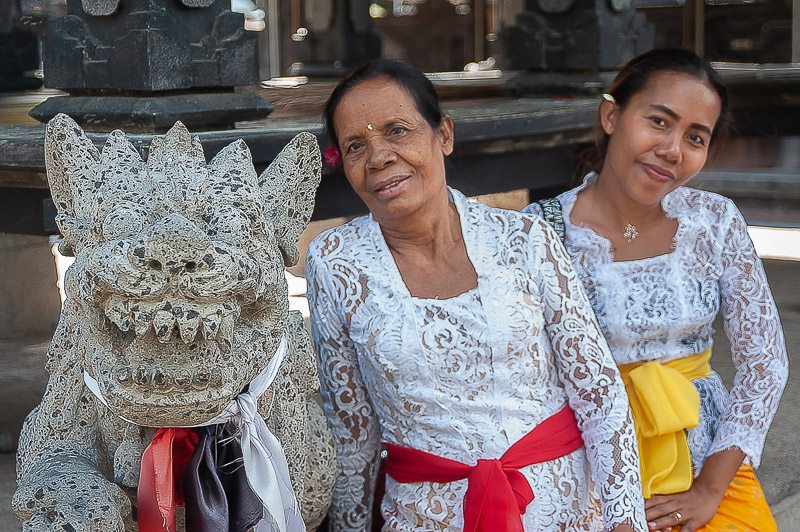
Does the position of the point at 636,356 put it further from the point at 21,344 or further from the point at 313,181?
the point at 21,344

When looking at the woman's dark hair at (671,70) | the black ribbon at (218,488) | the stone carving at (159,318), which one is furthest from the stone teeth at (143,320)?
the woman's dark hair at (671,70)

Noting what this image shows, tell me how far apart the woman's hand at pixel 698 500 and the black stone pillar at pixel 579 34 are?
3347 mm

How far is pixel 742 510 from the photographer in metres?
2.36

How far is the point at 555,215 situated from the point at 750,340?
57cm

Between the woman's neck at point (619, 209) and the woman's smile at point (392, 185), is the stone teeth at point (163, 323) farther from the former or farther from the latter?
the woman's neck at point (619, 209)

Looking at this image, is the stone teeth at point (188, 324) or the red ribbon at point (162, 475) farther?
the red ribbon at point (162, 475)

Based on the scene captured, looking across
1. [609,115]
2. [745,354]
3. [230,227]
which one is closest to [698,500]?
[745,354]

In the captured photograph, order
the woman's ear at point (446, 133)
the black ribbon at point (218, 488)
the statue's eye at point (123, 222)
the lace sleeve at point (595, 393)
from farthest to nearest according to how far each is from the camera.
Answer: the woman's ear at point (446, 133) < the lace sleeve at point (595, 393) < the black ribbon at point (218, 488) < the statue's eye at point (123, 222)

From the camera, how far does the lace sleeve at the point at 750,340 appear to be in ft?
7.99

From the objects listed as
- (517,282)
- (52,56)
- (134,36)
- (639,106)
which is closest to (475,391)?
(517,282)

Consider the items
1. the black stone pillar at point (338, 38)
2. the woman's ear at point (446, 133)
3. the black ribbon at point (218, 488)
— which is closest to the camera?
the black ribbon at point (218, 488)

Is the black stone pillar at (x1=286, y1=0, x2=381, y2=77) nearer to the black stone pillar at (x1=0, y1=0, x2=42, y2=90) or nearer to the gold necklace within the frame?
the black stone pillar at (x1=0, y1=0, x2=42, y2=90)

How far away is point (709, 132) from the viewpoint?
246 cm

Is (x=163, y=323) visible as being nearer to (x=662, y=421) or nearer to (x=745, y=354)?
(x=662, y=421)
